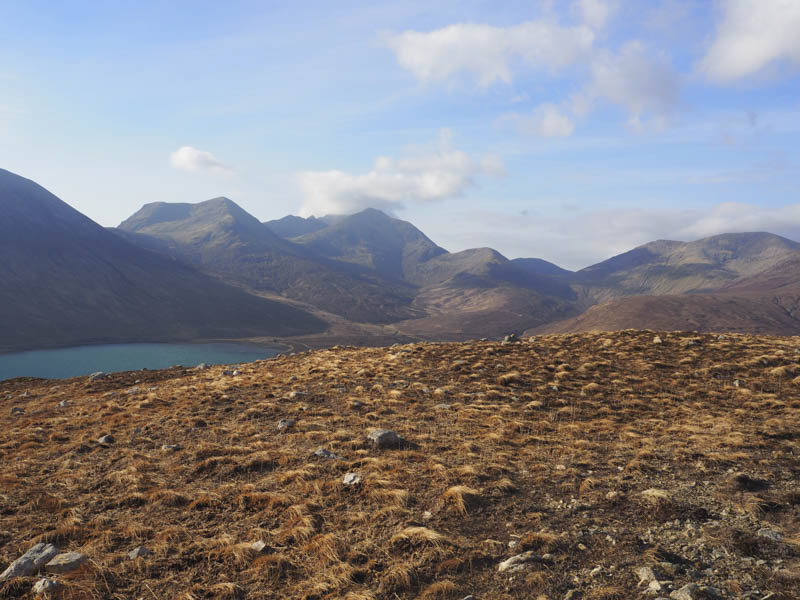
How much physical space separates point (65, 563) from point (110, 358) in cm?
18564

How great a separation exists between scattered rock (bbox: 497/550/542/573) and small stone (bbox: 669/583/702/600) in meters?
2.07

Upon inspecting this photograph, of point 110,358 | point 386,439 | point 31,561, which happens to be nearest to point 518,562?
point 386,439

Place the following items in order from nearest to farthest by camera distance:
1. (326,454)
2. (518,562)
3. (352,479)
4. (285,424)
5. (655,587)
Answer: (655,587)
(518,562)
(352,479)
(326,454)
(285,424)

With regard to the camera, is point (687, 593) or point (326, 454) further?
point (326, 454)

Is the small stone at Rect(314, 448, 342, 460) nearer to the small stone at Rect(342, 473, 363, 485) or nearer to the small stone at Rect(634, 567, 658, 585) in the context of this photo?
the small stone at Rect(342, 473, 363, 485)

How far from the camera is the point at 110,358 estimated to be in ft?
527

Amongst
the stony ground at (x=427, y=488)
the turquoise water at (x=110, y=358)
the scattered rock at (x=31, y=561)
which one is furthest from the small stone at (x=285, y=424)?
the turquoise water at (x=110, y=358)

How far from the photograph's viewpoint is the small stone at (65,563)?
8078 mm

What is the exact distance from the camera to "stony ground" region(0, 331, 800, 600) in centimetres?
748

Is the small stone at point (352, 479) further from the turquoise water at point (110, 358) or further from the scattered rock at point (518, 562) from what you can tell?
the turquoise water at point (110, 358)

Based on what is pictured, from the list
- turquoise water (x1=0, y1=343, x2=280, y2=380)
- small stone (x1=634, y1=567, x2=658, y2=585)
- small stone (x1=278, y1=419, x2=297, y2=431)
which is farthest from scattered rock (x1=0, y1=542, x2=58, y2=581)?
turquoise water (x1=0, y1=343, x2=280, y2=380)

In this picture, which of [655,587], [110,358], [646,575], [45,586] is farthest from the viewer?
[110,358]

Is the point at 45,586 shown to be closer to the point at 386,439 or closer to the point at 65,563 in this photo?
the point at 65,563

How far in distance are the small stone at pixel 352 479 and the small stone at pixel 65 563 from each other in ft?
18.9
